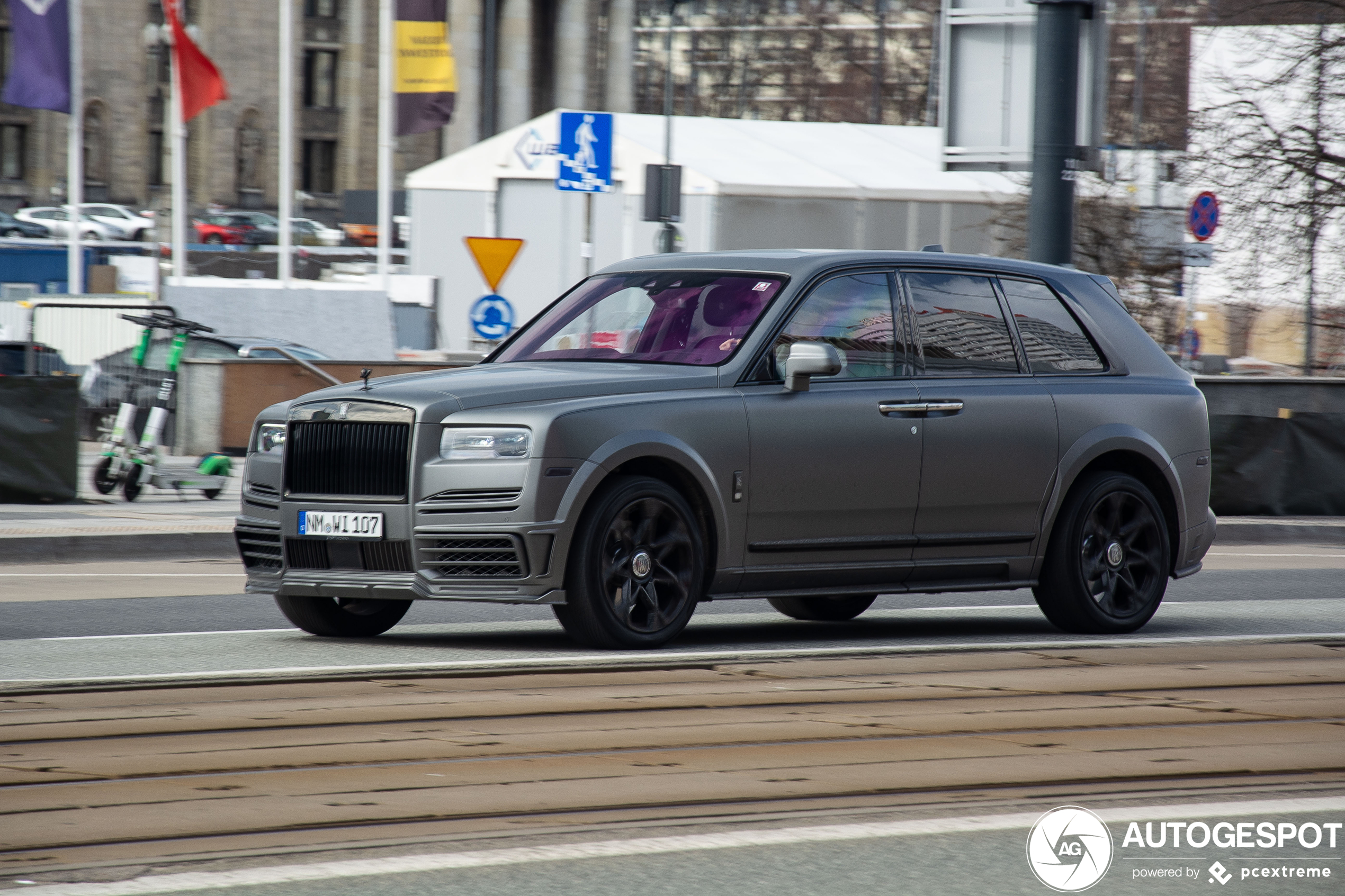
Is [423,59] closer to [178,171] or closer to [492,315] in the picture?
[178,171]

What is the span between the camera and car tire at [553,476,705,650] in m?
8.31

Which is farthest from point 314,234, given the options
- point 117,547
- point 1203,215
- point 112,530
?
point 117,547

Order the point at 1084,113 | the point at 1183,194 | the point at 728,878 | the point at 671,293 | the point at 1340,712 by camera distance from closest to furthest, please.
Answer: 1. the point at 728,878
2. the point at 1340,712
3. the point at 671,293
4. the point at 1084,113
5. the point at 1183,194

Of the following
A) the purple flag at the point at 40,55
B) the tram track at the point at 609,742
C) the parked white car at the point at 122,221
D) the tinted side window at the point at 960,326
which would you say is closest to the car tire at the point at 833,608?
the tinted side window at the point at 960,326

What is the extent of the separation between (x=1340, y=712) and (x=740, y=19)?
91654 millimetres

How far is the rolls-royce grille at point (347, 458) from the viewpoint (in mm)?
8367

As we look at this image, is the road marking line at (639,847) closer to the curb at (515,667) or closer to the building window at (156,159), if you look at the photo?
the curb at (515,667)

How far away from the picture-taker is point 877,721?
6863mm

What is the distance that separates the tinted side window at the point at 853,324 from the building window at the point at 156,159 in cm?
10283

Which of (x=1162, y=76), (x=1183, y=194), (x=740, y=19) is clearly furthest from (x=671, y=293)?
(x=740, y=19)

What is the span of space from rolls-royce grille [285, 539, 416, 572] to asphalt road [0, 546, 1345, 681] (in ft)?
1.20

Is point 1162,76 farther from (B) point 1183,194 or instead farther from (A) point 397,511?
(A) point 397,511

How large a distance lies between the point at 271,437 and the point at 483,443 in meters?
1.17

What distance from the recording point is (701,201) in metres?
34.0
